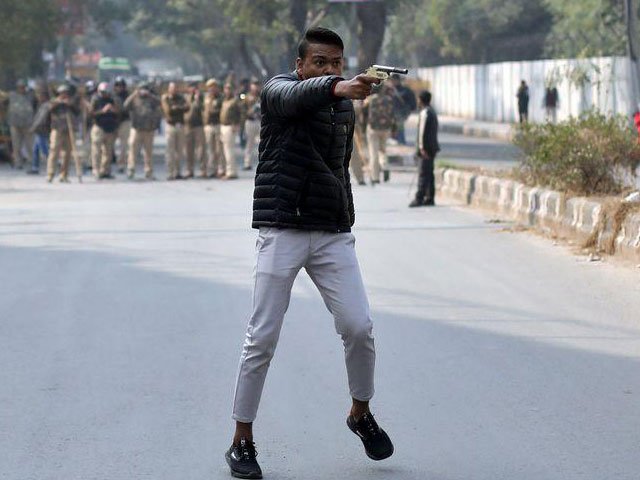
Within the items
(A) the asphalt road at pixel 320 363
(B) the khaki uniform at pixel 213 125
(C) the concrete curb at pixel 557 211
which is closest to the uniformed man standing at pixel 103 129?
(B) the khaki uniform at pixel 213 125

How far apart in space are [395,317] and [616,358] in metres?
2.03

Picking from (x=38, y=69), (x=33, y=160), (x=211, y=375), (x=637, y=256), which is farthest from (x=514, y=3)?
(x=211, y=375)

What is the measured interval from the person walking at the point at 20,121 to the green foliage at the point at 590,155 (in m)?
16.1

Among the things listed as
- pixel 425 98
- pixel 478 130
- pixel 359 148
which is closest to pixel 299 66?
pixel 425 98

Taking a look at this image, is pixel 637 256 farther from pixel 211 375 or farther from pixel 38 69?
pixel 38 69

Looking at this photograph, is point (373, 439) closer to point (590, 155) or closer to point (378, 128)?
point (590, 155)

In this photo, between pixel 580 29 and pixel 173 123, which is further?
pixel 580 29

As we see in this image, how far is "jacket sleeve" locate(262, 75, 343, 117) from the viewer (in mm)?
5375

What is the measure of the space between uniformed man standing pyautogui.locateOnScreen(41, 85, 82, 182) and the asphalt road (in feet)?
35.9

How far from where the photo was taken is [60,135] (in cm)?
2667

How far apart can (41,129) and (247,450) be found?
2331cm

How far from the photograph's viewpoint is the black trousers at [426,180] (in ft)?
65.4

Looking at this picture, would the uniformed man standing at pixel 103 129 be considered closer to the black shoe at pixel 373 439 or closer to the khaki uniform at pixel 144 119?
the khaki uniform at pixel 144 119

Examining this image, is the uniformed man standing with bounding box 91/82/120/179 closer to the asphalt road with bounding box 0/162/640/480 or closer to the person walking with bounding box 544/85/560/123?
the asphalt road with bounding box 0/162/640/480
